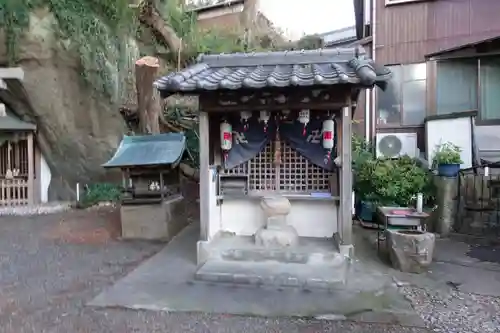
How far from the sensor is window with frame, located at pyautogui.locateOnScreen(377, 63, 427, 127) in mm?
11461

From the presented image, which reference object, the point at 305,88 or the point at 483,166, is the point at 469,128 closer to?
the point at 483,166

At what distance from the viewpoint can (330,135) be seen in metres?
6.89

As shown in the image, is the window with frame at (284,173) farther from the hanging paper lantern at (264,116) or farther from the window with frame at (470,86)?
the window with frame at (470,86)

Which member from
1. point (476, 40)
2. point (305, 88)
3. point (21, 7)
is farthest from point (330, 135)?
point (21, 7)

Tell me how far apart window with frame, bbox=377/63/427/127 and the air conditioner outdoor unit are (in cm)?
40

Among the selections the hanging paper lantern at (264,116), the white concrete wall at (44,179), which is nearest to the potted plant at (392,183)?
the hanging paper lantern at (264,116)

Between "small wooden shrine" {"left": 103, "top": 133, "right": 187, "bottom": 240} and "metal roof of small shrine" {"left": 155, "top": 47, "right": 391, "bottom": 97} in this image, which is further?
"small wooden shrine" {"left": 103, "top": 133, "right": 187, "bottom": 240}

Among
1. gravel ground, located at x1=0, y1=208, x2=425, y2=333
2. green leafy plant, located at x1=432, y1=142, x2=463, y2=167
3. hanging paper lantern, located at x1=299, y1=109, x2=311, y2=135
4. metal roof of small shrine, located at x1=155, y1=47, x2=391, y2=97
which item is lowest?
gravel ground, located at x1=0, y1=208, x2=425, y2=333

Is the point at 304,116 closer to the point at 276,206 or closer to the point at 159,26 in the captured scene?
the point at 276,206

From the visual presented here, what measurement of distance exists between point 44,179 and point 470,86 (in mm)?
14875

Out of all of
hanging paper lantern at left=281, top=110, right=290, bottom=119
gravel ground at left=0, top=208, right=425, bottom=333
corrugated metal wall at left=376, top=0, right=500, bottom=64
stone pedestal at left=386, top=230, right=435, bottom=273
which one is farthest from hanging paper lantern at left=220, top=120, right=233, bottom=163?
corrugated metal wall at left=376, top=0, right=500, bottom=64

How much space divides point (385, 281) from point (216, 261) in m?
2.56

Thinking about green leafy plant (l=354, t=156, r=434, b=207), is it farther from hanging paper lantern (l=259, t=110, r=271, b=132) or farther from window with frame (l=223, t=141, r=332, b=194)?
hanging paper lantern (l=259, t=110, r=271, b=132)

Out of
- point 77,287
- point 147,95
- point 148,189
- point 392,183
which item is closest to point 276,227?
point 77,287
